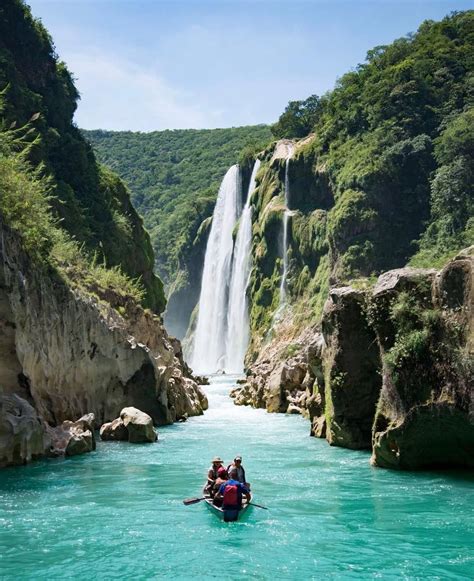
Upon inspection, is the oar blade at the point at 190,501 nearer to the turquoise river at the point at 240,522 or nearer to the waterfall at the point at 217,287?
the turquoise river at the point at 240,522

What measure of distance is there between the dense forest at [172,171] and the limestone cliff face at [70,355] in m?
66.5

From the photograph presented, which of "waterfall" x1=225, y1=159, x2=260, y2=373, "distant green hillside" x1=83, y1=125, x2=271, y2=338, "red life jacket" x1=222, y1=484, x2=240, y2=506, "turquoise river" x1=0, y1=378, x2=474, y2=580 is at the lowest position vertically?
"turquoise river" x1=0, y1=378, x2=474, y2=580

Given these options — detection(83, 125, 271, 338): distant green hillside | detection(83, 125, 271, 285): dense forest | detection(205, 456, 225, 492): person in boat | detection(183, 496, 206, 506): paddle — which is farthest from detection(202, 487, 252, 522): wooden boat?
detection(83, 125, 271, 285): dense forest

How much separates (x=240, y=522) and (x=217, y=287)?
198ft

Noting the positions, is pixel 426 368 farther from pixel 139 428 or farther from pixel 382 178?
pixel 382 178

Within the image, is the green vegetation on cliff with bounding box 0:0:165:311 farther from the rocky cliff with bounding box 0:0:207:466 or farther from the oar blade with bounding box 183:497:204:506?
the oar blade with bounding box 183:497:204:506

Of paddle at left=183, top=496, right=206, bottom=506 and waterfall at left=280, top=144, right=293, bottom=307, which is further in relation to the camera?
waterfall at left=280, top=144, right=293, bottom=307

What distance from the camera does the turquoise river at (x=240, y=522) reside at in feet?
33.3

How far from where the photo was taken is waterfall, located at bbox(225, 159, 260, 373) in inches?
2648

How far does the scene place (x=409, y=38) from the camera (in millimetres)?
70062

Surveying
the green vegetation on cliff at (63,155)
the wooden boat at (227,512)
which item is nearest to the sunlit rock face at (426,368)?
the wooden boat at (227,512)

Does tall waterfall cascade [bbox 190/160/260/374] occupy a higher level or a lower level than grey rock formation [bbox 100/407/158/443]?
higher

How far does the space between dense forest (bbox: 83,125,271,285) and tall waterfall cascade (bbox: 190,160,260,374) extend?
18077 millimetres

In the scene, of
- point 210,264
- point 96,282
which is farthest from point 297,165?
point 96,282
